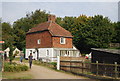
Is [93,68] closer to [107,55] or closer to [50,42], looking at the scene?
[107,55]

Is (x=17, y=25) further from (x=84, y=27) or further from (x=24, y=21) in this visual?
(x=84, y=27)

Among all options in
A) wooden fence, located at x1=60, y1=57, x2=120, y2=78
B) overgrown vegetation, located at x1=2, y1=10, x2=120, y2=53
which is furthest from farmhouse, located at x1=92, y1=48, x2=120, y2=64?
overgrown vegetation, located at x1=2, y1=10, x2=120, y2=53

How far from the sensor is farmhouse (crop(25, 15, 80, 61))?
44438 millimetres

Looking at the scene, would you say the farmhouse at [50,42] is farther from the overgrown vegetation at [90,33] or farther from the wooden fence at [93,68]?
the wooden fence at [93,68]

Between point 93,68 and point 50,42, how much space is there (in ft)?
88.8

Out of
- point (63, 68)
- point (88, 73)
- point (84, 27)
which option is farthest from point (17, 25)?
point (88, 73)

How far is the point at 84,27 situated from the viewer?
189 ft

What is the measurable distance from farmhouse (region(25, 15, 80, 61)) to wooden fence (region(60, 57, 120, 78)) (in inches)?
766

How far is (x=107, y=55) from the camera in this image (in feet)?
69.9

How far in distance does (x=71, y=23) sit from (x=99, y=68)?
164 ft

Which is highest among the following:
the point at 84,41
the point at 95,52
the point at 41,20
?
the point at 41,20

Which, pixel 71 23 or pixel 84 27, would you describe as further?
pixel 71 23

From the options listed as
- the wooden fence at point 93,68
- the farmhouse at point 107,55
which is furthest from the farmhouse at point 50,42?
the wooden fence at point 93,68

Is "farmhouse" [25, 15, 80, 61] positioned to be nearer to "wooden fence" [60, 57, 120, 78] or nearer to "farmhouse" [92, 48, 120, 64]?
"farmhouse" [92, 48, 120, 64]
